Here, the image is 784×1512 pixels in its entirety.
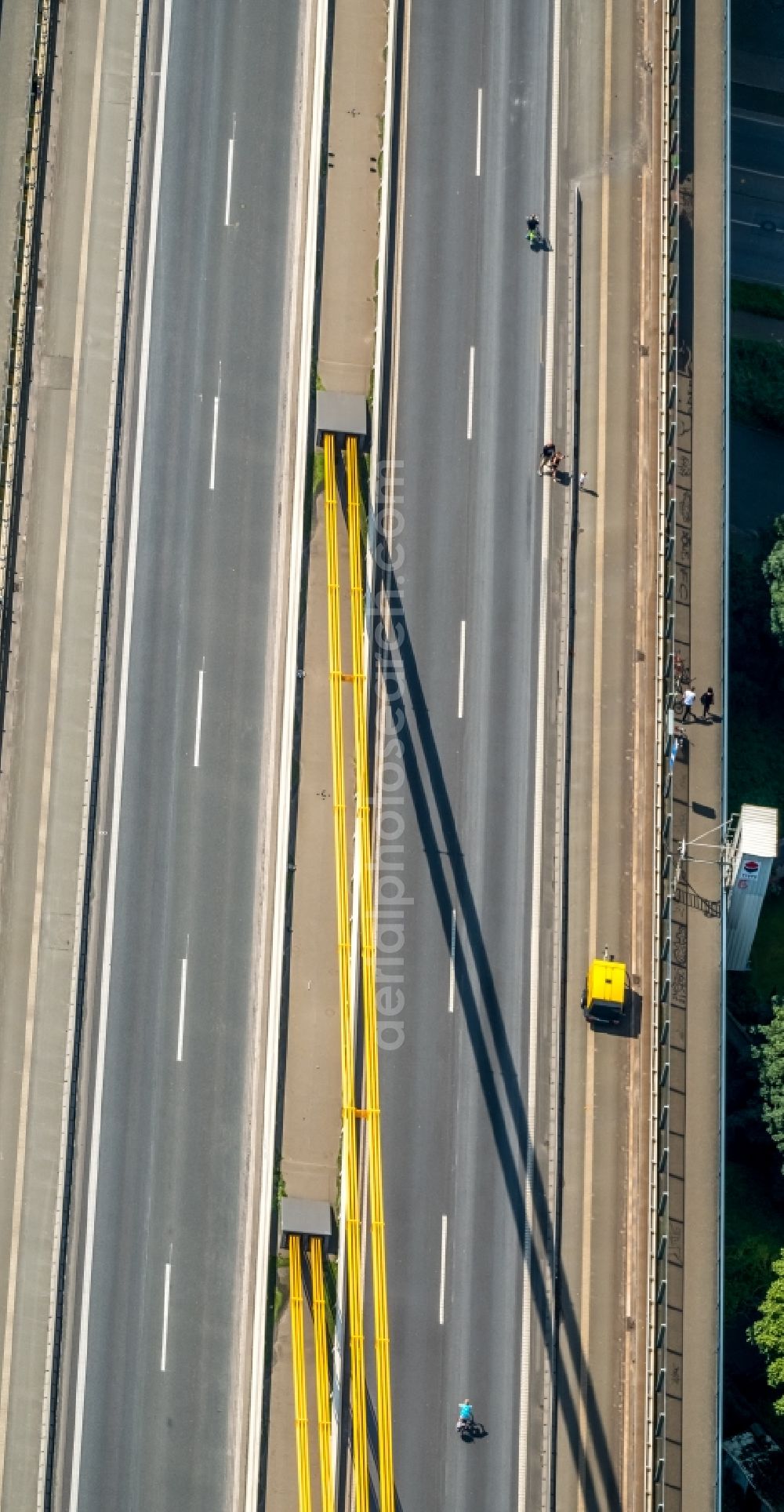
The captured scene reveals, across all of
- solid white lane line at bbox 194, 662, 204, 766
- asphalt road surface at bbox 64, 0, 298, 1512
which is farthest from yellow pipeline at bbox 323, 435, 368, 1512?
solid white lane line at bbox 194, 662, 204, 766

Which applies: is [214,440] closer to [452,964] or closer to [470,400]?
[470,400]

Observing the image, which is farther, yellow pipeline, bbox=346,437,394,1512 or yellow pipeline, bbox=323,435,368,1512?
yellow pipeline, bbox=323,435,368,1512

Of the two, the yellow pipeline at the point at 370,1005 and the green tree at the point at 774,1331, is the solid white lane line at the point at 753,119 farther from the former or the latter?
the green tree at the point at 774,1331

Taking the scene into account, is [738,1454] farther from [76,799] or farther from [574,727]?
[76,799]

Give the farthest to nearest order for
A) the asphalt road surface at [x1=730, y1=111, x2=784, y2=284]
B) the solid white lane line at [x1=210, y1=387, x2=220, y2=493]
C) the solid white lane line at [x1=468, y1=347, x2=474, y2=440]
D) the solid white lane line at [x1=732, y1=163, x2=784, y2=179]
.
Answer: the solid white lane line at [x1=732, y1=163, x2=784, y2=179], the asphalt road surface at [x1=730, y1=111, x2=784, y2=284], the solid white lane line at [x1=468, y1=347, x2=474, y2=440], the solid white lane line at [x1=210, y1=387, x2=220, y2=493]

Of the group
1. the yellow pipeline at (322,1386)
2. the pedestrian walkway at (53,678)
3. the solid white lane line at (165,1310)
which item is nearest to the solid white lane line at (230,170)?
the pedestrian walkway at (53,678)

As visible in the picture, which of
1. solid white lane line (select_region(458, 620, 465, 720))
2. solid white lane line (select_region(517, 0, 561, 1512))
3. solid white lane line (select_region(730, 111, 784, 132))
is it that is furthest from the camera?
solid white lane line (select_region(730, 111, 784, 132))

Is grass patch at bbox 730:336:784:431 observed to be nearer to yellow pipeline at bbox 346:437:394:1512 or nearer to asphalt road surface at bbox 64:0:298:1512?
yellow pipeline at bbox 346:437:394:1512
